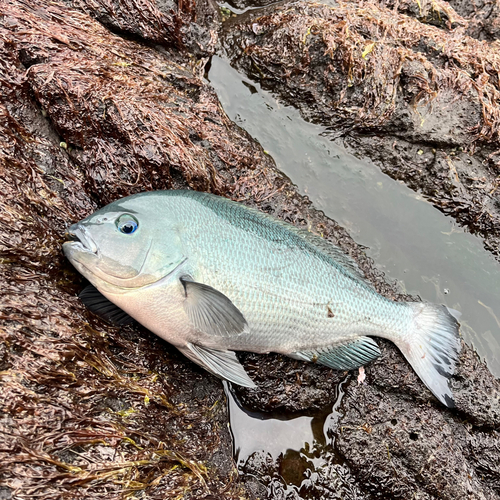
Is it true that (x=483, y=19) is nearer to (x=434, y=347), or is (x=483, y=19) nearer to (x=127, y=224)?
(x=434, y=347)

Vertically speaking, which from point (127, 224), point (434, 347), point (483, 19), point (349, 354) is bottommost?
point (349, 354)

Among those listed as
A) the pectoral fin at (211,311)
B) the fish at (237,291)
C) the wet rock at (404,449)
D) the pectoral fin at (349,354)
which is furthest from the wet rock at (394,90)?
the pectoral fin at (211,311)

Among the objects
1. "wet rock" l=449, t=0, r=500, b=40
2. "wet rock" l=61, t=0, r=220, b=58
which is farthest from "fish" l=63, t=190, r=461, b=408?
"wet rock" l=449, t=0, r=500, b=40

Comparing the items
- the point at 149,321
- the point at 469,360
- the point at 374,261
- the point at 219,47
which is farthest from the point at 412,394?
the point at 219,47

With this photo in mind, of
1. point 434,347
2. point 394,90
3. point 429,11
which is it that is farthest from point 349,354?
point 429,11

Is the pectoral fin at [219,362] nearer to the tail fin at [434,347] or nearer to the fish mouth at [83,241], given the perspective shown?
the fish mouth at [83,241]

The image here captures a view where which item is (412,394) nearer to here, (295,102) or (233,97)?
(295,102)
